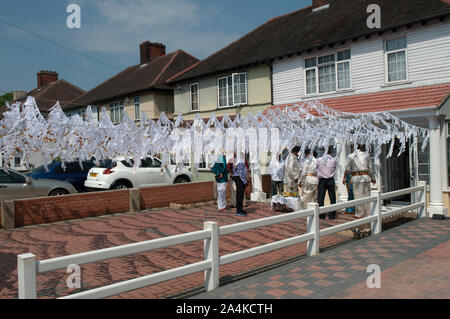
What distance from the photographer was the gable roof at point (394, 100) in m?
11.1

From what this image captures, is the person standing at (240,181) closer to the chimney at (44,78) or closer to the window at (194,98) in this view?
the window at (194,98)

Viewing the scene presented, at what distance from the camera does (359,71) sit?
15359mm

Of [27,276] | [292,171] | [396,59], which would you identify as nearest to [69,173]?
[292,171]

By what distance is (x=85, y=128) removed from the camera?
27.2ft

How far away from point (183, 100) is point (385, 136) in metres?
15.2

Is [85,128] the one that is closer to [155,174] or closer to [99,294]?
[99,294]

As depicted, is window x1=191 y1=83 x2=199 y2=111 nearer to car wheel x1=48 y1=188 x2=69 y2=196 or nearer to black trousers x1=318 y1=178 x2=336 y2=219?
car wheel x1=48 y1=188 x2=69 y2=196

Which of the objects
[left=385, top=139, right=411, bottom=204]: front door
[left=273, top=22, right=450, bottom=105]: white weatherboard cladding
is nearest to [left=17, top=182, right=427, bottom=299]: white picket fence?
[left=385, top=139, right=411, bottom=204]: front door

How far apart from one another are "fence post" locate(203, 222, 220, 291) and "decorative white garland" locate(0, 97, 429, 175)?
13.3 feet

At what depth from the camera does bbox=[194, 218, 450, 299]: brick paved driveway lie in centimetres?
502

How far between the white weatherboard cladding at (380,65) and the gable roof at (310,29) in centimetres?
47

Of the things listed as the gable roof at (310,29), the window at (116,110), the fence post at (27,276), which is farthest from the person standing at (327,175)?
the window at (116,110)

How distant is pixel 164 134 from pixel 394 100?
7.77 m
